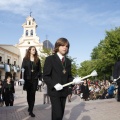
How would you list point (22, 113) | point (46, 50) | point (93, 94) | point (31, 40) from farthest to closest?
point (31, 40), point (46, 50), point (93, 94), point (22, 113)

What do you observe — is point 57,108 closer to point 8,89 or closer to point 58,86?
point 58,86

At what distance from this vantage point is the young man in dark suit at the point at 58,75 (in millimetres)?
4234

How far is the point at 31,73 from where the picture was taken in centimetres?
711

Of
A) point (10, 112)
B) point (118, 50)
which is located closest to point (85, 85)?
point (10, 112)

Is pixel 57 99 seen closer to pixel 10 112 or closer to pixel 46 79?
pixel 46 79

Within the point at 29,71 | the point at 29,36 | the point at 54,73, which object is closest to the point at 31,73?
the point at 29,71

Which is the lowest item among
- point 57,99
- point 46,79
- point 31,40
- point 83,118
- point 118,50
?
point 83,118

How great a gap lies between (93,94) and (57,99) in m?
14.4

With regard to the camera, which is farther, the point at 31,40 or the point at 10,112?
the point at 31,40

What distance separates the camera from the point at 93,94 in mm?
18406

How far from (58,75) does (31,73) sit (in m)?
2.86

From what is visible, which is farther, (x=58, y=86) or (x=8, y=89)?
(x=8, y=89)

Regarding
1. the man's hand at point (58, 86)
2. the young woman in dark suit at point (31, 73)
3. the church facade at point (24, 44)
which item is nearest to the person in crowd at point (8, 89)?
the young woman in dark suit at point (31, 73)

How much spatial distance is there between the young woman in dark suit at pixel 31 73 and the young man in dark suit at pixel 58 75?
2.75 m
